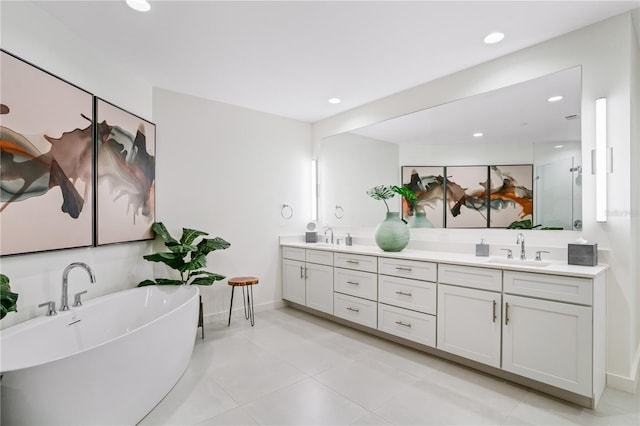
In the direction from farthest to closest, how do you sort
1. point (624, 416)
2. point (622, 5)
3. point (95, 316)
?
point (95, 316)
point (622, 5)
point (624, 416)

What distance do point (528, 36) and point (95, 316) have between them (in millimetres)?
3916

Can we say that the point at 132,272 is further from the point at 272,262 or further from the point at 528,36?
the point at 528,36

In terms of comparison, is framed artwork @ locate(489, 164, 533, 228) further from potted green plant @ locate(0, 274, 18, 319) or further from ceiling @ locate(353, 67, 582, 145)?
potted green plant @ locate(0, 274, 18, 319)

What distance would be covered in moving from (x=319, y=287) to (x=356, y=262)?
0.68 m

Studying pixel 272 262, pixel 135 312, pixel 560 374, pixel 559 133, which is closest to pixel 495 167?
pixel 559 133

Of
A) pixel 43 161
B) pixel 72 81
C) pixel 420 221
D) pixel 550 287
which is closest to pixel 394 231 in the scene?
pixel 420 221

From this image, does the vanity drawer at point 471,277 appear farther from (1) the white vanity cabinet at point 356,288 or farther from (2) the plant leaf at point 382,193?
(2) the plant leaf at point 382,193

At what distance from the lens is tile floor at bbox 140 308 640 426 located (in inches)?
76.5

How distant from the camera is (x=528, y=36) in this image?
2.44 meters

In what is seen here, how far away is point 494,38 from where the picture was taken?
2.45m

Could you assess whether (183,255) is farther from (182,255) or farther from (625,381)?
(625,381)

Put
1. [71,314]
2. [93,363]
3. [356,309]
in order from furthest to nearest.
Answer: [356,309]
[71,314]
[93,363]

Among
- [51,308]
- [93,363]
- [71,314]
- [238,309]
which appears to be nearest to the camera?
[93,363]

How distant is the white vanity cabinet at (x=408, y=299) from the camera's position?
272cm
